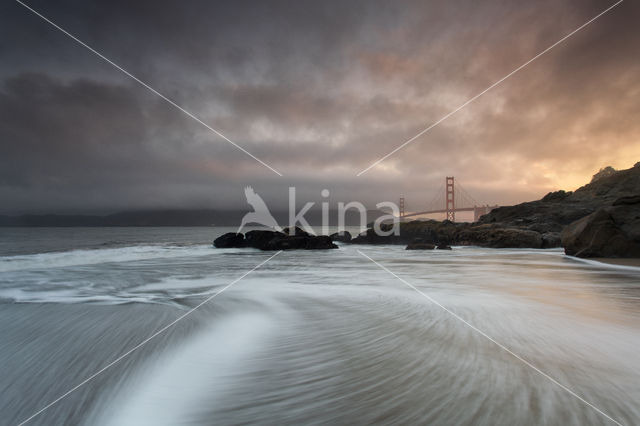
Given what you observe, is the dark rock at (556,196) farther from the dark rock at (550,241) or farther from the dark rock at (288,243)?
the dark rock at (288,243)

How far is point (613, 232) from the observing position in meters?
8.05

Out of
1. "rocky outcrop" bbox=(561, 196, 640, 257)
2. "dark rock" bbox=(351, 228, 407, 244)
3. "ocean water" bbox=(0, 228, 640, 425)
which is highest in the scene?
"rocky outcrop" bbox=(561, 196, 640, 257)

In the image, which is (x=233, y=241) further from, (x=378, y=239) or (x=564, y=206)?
(x=564, y=206)

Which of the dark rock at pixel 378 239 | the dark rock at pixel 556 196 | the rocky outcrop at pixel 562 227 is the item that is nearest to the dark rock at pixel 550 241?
the rocky outcrop at pixel 562 227

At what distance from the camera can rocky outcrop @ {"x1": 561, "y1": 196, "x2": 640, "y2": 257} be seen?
778 centimetres

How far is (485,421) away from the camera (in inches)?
49.9

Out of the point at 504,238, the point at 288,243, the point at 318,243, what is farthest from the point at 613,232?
the point at 288,243

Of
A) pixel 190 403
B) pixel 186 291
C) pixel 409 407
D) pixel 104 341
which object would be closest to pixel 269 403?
pixel 190 403

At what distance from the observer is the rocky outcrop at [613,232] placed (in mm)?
7781

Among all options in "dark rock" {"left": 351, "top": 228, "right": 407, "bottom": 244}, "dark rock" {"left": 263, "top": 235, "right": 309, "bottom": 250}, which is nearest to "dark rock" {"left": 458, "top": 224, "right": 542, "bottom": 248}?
"dark rock" {"left": 351, "top": 228, "right": 407, "bottom": 244}

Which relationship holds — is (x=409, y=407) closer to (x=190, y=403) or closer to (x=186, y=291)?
(x=190, y=403)

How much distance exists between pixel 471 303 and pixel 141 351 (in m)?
3.64

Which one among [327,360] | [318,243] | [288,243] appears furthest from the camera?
[318,243]

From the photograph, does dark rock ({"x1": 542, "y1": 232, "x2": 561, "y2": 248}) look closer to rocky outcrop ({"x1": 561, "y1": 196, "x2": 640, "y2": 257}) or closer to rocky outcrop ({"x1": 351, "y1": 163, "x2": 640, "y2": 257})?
rocky outcrop ({"x1": 351, "y1": 163, "x2": 640, "y2": 257})
